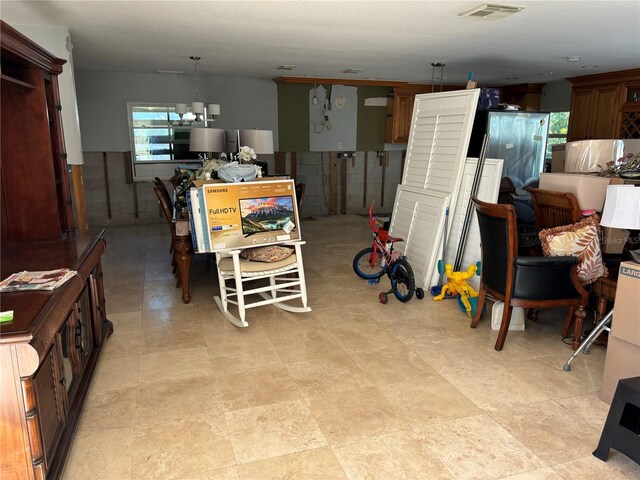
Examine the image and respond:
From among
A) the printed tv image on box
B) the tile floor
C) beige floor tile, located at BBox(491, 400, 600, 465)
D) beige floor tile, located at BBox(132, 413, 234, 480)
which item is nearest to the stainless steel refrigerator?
the tile floor

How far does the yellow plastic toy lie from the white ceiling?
2099mm

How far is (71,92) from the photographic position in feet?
15.0

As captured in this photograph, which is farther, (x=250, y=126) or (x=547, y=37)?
(x=250, y=126)

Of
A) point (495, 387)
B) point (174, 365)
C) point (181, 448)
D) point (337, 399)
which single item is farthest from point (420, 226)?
point (181, 448)

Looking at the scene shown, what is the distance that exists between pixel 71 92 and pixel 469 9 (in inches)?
144

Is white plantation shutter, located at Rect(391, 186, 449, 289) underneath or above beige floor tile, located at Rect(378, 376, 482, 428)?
above

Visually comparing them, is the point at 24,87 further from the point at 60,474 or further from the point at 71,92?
the point at 60,474

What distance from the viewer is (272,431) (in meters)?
2.41

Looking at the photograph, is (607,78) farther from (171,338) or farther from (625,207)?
(171,338)

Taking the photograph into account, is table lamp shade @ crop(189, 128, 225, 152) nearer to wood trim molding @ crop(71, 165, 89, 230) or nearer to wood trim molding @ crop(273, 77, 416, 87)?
wood trim molding @ crop(71, 165, 89, 230)

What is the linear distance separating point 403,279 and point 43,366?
3018 mm

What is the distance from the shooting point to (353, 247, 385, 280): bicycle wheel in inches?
192

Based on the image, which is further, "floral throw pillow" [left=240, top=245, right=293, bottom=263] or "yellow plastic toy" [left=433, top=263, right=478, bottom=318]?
"yellow plastic toy" [left=433, top=263, right=478, bottom=318]

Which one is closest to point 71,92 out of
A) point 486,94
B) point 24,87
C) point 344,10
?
point 24,87
